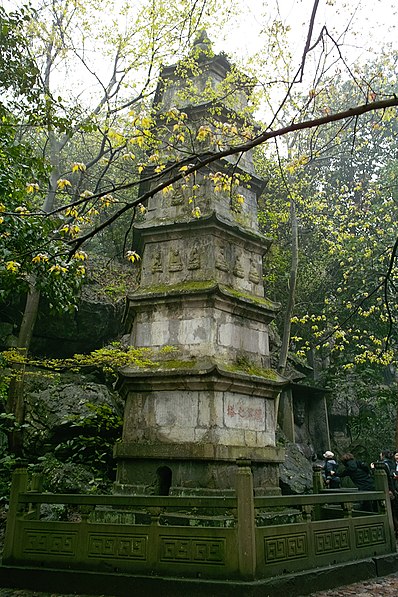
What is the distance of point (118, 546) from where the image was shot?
495cm

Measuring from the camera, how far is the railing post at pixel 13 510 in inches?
204

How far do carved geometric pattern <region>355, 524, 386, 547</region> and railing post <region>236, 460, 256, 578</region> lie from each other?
2.03m

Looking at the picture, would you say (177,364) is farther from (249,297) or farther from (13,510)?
(13,510)

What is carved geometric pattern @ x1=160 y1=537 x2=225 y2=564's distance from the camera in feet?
15.5

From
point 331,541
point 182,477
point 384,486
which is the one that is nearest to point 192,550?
point 182,477

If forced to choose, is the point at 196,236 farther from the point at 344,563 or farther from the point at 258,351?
the point at 344,563

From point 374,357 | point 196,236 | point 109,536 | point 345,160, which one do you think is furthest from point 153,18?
point 345,160

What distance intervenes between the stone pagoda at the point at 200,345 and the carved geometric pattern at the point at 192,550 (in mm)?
1308

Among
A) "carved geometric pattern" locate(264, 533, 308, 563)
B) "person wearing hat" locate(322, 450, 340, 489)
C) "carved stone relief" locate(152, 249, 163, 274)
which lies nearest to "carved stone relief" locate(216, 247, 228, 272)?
"carved stone relief" locate(152, 249, 163, 274)

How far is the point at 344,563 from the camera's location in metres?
5.52

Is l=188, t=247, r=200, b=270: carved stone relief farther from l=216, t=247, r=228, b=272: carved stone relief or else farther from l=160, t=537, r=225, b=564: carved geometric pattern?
l=160, t=537, r=225, b=564: carved geometric pattern

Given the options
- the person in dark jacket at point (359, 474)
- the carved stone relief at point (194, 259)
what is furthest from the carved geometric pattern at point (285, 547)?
the carved stone relief at point (194, 259)

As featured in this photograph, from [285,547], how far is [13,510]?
10.2 feet

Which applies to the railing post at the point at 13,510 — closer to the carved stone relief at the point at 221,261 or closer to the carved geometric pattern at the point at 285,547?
the carved geometric pattern at the point at 285,547
